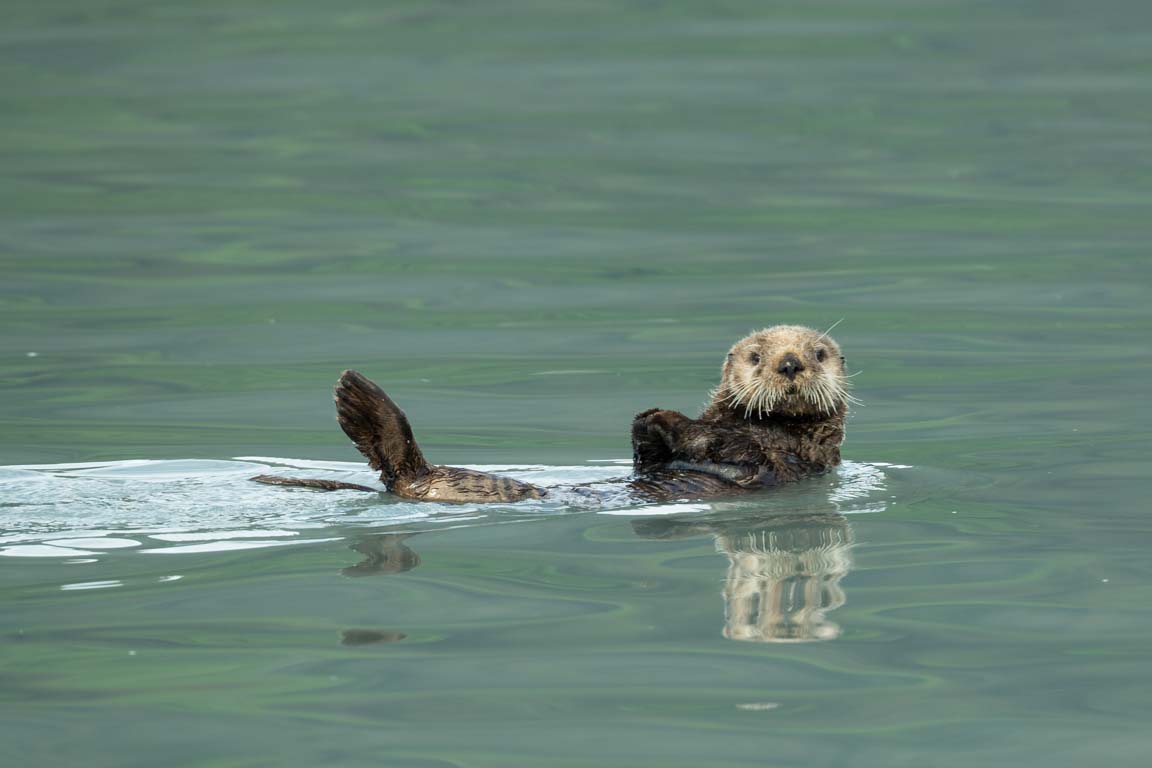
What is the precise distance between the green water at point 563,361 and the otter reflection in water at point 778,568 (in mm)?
28

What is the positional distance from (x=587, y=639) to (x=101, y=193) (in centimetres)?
1079

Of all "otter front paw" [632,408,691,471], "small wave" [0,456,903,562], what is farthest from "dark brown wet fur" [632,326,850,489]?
"small wave" [0,456,903,562]

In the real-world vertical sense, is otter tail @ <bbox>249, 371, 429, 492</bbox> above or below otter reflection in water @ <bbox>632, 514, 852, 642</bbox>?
above

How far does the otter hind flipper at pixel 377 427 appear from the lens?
6.36m

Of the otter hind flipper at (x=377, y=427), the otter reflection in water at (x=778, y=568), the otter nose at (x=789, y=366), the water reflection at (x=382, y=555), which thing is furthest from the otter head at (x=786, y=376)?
the water reflection at (x=382, y=555)

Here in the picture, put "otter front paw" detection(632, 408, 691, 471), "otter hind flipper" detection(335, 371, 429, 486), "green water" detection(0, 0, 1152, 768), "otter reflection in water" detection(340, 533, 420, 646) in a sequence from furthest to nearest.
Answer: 1. "otter front paw" detection(632, 408, 691, 471)
2. "otter hind flipper" detection(335, 371, 429, 486)
3. "otter reflection in water" detection(340, 533, 420, 646)
4. "green water" detection(0, 0, 1152, 768)

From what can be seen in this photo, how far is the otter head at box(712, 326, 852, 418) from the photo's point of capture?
6984 millimetres

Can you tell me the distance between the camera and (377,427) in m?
6.45

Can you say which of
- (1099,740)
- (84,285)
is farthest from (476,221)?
(1099,740)

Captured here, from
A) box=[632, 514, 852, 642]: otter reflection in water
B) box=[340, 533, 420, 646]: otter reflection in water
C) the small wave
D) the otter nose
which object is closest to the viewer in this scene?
box=[632, 514, 852, 642]: otter reflection in water

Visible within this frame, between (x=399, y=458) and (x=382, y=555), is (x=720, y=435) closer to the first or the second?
(x=399, y=458)

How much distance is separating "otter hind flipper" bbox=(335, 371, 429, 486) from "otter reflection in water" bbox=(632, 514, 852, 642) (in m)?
0.88

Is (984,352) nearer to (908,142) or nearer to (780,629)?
(780,629)

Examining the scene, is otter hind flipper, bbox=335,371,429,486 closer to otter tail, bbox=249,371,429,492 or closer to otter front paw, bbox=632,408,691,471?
otter tail, bbox=249,371,429,492
